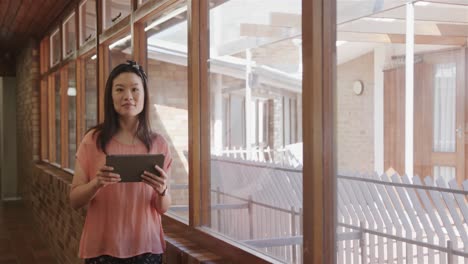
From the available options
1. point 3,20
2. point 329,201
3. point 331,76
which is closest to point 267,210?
point 329,201

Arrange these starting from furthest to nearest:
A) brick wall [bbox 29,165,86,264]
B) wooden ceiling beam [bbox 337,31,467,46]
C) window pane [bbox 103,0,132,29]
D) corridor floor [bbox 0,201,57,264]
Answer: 1. corridor floor [bbox 0,201,57,264]
2. brick wall [bbox 29,165,86,264]
3. window pane [bbox 103,0,132,29]
4. wooden ceiling beam [bbox 337,31,467,46]

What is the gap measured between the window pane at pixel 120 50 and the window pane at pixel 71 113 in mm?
1725

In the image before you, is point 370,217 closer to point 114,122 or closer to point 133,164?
point 133,164

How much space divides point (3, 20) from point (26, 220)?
3398 mm

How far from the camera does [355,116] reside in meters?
1.58

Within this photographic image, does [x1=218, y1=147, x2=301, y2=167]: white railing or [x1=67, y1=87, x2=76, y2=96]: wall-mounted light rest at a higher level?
[x1=67, y1=87, x2=76, y2=96]: wall-mounted light

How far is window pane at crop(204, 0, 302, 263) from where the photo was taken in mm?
1846

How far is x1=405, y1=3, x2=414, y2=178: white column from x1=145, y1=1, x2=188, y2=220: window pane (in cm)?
146

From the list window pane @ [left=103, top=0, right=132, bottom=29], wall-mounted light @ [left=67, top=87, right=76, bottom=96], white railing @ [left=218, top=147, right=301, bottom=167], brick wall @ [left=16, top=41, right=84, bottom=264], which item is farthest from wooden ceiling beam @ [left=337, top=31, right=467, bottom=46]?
wall-mounted light @ [left=67, top=87, right=76, bottom=96]

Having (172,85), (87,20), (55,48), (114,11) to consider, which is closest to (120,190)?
(172,85)

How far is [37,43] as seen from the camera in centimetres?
768

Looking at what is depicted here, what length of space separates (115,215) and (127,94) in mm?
461

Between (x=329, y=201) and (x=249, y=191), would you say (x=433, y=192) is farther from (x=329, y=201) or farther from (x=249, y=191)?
(x=249, y=191)

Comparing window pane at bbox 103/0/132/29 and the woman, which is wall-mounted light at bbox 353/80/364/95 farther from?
window pane at bbox 103/0/132/29
